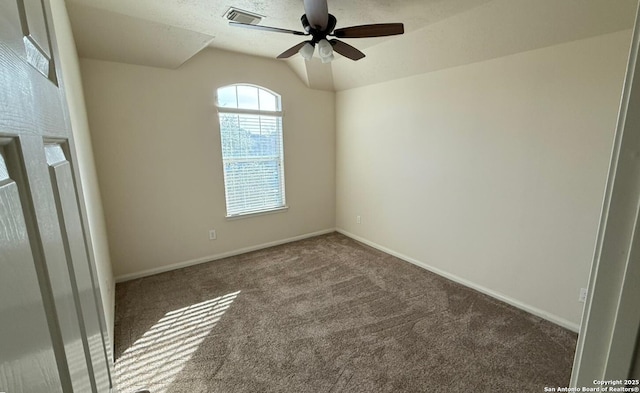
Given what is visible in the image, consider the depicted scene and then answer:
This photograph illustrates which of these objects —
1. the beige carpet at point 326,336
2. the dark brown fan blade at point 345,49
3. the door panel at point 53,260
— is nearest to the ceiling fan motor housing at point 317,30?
the dark brown fan blade at point 345,49

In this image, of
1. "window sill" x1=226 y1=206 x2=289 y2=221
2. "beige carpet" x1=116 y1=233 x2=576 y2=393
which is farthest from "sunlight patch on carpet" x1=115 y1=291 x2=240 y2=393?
"window sill" x1=226 y1=206 x2=289 y2=221

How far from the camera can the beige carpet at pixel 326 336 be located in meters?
1.79

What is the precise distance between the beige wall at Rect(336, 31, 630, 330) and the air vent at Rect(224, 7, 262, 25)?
6.18ft

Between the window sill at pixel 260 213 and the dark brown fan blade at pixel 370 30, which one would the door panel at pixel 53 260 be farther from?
→ the window sill at pixel 260 213

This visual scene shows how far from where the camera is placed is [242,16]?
2.42m

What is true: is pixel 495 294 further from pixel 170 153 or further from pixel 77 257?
pixel 170 153

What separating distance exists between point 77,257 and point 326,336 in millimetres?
1955

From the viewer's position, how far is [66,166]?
64 cm

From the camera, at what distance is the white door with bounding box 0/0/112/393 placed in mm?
299

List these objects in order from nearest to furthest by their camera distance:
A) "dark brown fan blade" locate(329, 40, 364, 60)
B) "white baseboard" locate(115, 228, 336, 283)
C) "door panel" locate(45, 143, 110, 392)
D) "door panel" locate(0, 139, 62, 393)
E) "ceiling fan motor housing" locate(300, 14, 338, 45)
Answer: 1. "door panel" locate(0, 139, 62, 393)
2. "door panel" locate(45, 143, 110, 392)
3. "ceiling fan motor housing" locate(300, 14, 338, 45)
4. "dark brown fan blade" locate(329, 40, 364, 60)
5. "white baseboard" locate(115, 228, 336, 283)

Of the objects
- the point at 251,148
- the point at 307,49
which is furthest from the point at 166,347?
the point at 307,49

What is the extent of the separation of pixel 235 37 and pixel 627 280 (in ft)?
11.3

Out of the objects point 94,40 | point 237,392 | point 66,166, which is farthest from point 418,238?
point 94,40

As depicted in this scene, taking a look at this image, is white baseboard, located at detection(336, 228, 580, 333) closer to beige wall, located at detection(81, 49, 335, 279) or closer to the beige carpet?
the beige carpet
